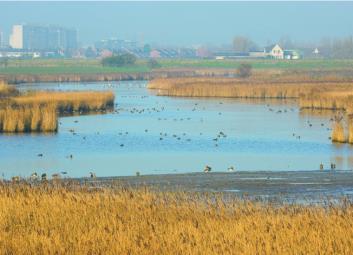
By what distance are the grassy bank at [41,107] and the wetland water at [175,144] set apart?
989mm

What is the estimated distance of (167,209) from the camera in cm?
1658

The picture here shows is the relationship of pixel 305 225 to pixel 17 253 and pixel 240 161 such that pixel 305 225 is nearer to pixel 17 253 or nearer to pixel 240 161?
pixel 17 253

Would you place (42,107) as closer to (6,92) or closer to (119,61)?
(6,92)

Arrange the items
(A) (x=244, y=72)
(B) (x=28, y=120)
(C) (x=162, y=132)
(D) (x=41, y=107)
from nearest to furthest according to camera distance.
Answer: (B) (x=28, y=120)
(C) (x=162, y=132)
(D) (x=41, y=107)
(A) (x=244, y=72)

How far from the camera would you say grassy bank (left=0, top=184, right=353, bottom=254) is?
13.6 metres

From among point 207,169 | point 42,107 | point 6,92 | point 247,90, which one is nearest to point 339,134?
point 207,169

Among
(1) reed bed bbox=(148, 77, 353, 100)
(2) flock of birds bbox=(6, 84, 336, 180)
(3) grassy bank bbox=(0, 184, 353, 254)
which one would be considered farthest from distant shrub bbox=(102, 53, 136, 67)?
(3) grassy bank bbox=(0, 184, 353, 254)

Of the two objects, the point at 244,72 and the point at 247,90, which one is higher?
the point at 247,90

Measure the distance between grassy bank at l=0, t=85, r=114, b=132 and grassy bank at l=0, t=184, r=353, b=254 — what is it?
25.7 m

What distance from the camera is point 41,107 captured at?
48.9 meters

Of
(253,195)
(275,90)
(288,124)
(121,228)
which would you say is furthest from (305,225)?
(275,90)

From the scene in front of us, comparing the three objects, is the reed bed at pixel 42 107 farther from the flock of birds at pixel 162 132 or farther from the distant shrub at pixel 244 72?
the distant shrub at pixel 244 72

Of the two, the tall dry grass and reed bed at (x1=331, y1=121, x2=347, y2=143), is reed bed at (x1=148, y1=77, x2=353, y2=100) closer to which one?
the tall dry grass

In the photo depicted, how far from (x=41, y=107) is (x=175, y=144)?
12102 millimetres
